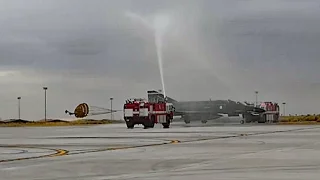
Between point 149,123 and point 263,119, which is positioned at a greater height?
point 149,123

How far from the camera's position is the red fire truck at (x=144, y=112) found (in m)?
97.2

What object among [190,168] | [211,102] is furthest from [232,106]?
[190,168]

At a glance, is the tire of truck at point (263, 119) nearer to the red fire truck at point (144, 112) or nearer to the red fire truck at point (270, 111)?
the red fire truck at point (270, 111)

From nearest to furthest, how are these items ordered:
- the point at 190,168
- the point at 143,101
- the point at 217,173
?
the point at 217,173, the point at 190,168, the point at 143,101

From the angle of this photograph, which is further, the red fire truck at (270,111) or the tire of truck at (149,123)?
the red fire truck at (270,111)

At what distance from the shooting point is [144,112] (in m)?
97.6

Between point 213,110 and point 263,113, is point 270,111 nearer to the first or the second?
point 263,113

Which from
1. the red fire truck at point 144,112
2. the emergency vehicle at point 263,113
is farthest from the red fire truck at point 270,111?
the red fire truck at point 144,112

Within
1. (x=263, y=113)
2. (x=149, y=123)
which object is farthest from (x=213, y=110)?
(x=149, y=123)

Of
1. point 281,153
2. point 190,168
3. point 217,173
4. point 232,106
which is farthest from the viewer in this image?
point 232,106

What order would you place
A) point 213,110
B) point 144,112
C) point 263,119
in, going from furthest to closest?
point 213,110, point 263,119, point 144,112

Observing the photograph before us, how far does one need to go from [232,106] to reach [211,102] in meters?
5.36

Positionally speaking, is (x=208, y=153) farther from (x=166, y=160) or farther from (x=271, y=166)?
(x=271, y=166)

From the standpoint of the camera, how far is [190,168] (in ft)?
84.8
